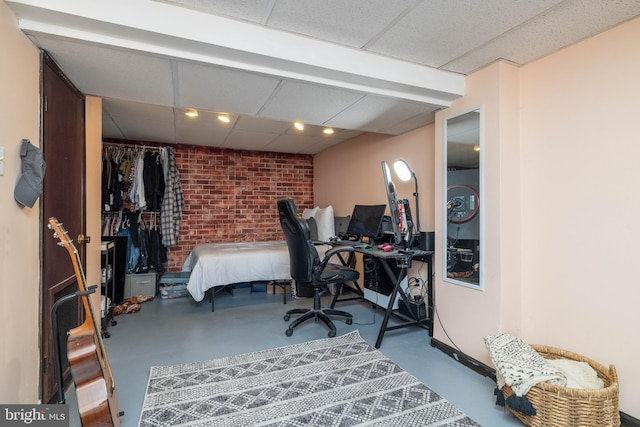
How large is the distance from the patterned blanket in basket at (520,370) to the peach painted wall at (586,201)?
0.36 meters

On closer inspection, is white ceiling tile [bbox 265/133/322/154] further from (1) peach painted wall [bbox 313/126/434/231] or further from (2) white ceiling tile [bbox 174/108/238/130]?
(2) white ceiling tile [bbox 174/108/238/130]

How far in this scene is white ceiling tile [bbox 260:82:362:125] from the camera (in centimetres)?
228

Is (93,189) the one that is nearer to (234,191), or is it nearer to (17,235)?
(17,235)

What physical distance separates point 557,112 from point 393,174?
1846 mm

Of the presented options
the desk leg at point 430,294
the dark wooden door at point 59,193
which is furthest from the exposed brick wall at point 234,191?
the desk leg at point 430,294

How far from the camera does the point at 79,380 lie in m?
1.25

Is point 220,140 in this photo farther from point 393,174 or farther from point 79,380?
point 79,380

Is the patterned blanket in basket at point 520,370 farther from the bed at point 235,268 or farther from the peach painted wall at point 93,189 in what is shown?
the peach painted wall at point 93,189

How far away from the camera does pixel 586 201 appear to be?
6.10ft

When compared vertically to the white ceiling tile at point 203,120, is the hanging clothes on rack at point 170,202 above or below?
below

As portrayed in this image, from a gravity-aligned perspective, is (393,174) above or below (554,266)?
above

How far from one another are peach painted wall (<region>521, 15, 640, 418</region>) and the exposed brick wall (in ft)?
13.0

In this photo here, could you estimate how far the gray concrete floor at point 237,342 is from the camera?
1934 millimetres

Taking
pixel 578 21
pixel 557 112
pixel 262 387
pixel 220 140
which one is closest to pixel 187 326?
pixel 262 387
